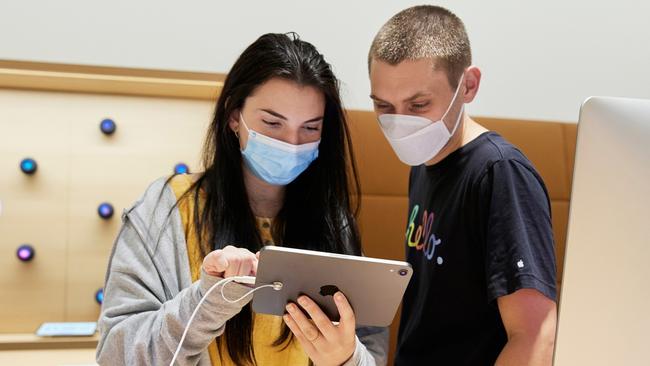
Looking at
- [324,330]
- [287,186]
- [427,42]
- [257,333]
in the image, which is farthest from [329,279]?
[427,42]

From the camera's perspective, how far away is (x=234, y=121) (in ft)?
4.05

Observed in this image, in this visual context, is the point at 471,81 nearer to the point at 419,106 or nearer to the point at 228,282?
the point at 419,106

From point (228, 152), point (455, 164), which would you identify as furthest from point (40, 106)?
point (455, 164)

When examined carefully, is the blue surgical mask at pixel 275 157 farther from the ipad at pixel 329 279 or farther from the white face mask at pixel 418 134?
the ipad at pixel 329 279

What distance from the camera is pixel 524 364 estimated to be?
0.99 metres

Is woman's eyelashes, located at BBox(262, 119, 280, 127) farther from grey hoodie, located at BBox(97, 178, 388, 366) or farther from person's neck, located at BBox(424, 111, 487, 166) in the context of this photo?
person's neck, located at BBox(424, 111, 487, 166)

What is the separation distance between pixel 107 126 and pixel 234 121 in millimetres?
833

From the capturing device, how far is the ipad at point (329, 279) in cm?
87

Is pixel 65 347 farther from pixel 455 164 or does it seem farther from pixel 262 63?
pixel 455 164

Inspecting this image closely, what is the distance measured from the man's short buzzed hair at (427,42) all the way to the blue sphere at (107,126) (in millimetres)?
943

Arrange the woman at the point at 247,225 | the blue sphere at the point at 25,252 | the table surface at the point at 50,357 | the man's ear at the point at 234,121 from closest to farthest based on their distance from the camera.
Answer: the woman at the point at 247,225, the man's ear at the point at 234,121, the table surface at the point at 50,357, the blue sphere at the point at 25,252

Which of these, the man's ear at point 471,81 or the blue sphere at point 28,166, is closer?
the man's ear at point 471,81

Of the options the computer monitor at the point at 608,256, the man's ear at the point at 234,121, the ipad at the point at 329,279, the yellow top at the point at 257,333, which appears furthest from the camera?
the man's ear at the point at 234,121

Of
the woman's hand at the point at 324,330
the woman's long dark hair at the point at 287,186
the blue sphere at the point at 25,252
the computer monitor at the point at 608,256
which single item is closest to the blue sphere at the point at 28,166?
the blue sphere at the point at 25,252
